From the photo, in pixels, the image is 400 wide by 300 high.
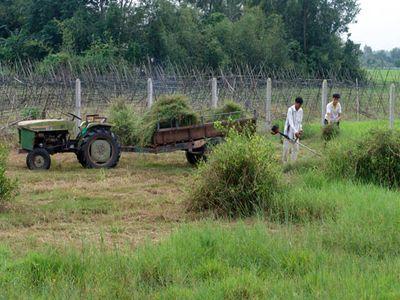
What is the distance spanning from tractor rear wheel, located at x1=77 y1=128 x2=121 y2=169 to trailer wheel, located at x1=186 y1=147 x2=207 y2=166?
1539 millimetres

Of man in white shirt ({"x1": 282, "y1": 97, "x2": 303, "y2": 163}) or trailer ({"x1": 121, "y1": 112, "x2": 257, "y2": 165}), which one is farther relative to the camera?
trailer ({"x1": 121, "y1": 112, "x2": 257, "y2": 165})

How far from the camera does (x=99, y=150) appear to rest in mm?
12641

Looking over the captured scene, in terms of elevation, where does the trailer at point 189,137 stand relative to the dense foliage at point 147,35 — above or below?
below

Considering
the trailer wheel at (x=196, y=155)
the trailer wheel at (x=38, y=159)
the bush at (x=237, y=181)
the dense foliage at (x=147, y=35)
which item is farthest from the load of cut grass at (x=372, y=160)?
the dense foliage at (x=147, y=35)

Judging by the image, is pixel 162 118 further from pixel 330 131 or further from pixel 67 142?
pixel 330 131

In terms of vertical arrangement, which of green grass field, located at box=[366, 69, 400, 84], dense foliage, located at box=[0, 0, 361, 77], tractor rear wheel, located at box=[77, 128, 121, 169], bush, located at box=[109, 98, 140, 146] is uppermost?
dense foliage, located at box=[0, 0, 361, 77]

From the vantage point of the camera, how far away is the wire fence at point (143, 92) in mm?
18938

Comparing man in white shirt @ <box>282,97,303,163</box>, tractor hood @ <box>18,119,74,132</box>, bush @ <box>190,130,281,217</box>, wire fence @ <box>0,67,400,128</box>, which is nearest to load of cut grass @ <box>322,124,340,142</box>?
man in white shirt @ <box>282,97,303,163</box>

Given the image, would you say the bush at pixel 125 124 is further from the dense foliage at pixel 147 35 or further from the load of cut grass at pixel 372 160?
the dense foliage at pixel 147 35

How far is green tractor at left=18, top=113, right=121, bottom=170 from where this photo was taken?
12.4 m

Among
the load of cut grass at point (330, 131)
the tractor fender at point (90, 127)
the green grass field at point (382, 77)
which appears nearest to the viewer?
the tractor fender at point (90, 127)

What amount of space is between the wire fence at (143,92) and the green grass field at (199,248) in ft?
31.4

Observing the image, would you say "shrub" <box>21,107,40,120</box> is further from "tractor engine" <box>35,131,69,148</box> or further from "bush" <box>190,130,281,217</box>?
"bush" <box>190,130,281,217</box>

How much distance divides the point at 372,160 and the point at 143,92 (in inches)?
478
